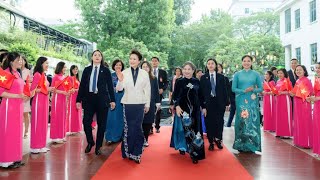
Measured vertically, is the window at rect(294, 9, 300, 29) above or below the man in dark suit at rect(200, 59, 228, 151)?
above

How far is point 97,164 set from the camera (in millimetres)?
4953

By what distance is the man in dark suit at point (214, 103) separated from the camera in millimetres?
6031

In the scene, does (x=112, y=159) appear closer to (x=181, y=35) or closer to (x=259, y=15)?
(x=181, y=35)

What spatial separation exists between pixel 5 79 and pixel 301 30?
17515mm

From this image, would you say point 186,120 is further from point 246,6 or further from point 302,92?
point 246,6

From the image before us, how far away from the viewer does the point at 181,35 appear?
1035 inches

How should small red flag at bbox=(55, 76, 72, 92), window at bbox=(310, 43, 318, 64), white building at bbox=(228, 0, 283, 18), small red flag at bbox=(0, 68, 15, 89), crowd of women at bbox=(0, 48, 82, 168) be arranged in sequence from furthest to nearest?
white building at bbox=(228, 0, 283, 18), window at bbox=(310, 43, 318, 64), small red flag at bbox=(55, 76, 72, 92), crowd of women at bbox=(0, 48, 82, 168), small red flag at bbox=(0, 68, 15, 89)

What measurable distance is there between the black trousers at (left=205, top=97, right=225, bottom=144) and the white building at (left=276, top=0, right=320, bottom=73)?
39.4 ft

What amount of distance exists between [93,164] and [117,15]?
1622cm

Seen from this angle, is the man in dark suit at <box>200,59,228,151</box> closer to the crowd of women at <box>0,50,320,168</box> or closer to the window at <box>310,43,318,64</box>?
the crowd of women at <box>0,50,320,168</box>

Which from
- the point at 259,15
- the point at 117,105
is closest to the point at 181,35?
the point at 259,15

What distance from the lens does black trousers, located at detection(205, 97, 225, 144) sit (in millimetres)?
6023

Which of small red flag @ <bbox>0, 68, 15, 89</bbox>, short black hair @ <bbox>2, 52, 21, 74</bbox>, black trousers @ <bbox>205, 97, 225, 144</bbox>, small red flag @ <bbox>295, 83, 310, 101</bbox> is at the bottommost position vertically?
black trousers @ <bbox>205, 97, 225, 144</bbox>

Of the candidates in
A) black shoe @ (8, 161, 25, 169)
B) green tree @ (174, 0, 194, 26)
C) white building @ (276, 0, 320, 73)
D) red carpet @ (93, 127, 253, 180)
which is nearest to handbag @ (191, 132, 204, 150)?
red carpet @ (93, 127, 253, 180)
